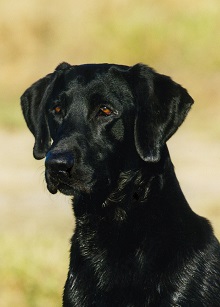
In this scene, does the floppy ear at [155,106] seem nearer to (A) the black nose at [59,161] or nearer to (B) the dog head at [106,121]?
(B) the dog head at [106,121]

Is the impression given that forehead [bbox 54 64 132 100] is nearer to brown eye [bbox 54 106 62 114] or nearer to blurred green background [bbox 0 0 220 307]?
brown eye [bbox 54 106 62 114]

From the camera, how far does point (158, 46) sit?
963 inches

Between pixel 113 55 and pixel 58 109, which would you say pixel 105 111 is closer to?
pixel 58 109

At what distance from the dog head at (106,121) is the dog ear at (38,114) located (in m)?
0.12

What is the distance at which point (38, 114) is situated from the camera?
25.1 ft

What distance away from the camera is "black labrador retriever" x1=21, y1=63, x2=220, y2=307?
6805mm

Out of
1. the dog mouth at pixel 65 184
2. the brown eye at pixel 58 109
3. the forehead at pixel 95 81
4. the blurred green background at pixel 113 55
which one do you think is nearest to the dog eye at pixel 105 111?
the forehead at pixel 95 81

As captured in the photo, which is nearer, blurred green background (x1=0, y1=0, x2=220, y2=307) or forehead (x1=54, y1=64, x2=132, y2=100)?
forehead (x1=54, y1=64, x2=132, y2=100)

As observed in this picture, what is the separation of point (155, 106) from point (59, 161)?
88 centimetres

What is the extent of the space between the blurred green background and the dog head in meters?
7.56

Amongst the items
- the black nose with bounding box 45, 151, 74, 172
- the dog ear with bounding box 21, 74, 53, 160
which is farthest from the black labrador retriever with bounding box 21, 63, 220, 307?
the dog ear with bounding box 21, 74, 53, 160

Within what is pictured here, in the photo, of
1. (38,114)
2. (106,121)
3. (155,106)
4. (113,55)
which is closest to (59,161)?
(106,121)

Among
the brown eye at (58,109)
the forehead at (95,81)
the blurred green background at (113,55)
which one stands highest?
the blurred green background at (113,55)

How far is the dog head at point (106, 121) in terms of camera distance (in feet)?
22.6
